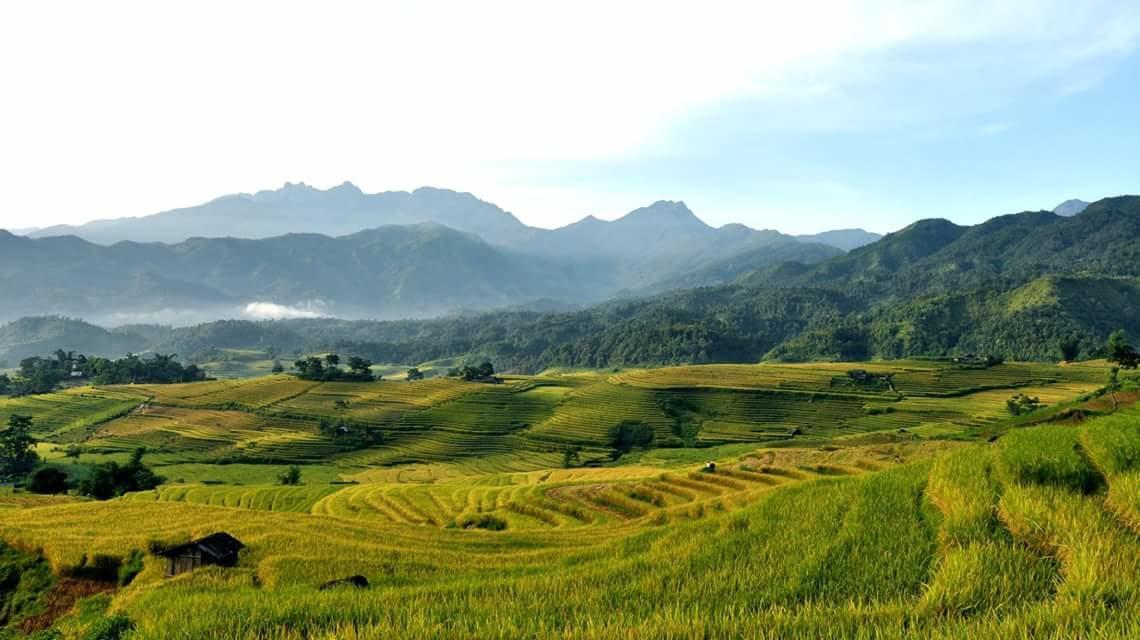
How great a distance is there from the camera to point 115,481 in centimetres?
8225

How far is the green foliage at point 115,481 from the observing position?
253ft

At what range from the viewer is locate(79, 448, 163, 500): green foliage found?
7700cm

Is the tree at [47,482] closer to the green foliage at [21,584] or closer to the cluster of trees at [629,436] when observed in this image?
the green foliage at [21,584]

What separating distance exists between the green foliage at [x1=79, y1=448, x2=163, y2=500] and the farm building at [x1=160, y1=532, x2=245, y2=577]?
63995 millimetres

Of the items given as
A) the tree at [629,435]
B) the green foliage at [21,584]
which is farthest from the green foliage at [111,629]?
the tree at [629,435]

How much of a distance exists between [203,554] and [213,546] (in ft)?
1.50

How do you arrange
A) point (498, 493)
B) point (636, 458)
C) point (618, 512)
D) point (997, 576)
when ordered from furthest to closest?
point (636, 458), point (498, 493), point (618, 512), point (997, 576)

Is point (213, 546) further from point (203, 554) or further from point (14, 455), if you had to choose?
point (14, 455)

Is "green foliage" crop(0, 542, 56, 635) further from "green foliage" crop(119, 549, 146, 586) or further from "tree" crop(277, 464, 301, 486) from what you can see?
"tree" crop(277, 464, 301, 486)

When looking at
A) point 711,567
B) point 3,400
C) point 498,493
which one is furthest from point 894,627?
point 3,400

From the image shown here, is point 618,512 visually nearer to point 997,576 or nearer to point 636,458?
point 997,576

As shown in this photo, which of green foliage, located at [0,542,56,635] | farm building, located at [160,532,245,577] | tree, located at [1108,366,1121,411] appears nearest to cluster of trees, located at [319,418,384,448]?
green foliage, located at [0,542,56,635]

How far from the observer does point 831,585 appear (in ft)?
34.5

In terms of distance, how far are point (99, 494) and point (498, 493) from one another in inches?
2118
